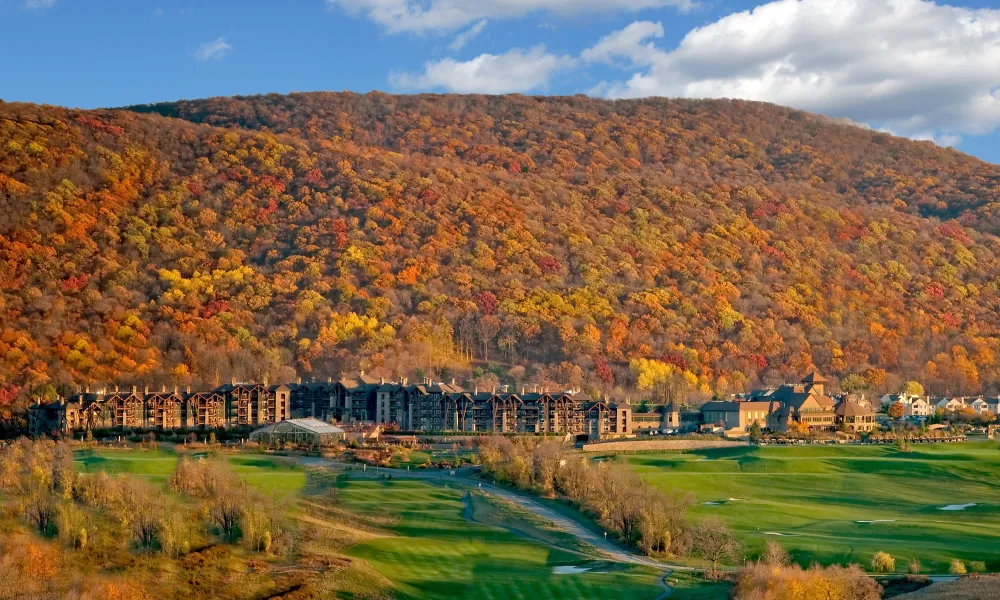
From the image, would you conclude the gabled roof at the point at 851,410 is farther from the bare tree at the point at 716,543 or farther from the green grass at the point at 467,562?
the bare tree at the point at 716,543

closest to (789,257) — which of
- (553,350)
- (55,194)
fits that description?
(553,350)

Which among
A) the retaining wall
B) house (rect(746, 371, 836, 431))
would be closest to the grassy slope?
the retaining wall

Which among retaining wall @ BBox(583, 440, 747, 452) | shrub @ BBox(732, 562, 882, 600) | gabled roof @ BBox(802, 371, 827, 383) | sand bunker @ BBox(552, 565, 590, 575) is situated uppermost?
gabled roof @ BBox(802, 371, 827, 383)

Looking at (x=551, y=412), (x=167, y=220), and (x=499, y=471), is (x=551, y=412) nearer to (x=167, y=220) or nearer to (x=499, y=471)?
(x=499, y=471)

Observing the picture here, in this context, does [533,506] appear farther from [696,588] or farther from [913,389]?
[913,389]

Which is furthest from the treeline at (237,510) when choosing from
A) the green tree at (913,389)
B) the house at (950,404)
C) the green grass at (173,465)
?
the green tree at (913,389)

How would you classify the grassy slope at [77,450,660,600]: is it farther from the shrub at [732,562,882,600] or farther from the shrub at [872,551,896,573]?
the shrub at [872,551,896,573]

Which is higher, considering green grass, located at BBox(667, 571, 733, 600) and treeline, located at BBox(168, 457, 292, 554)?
treeline, located at BBox(168, 457, 292, 554)
